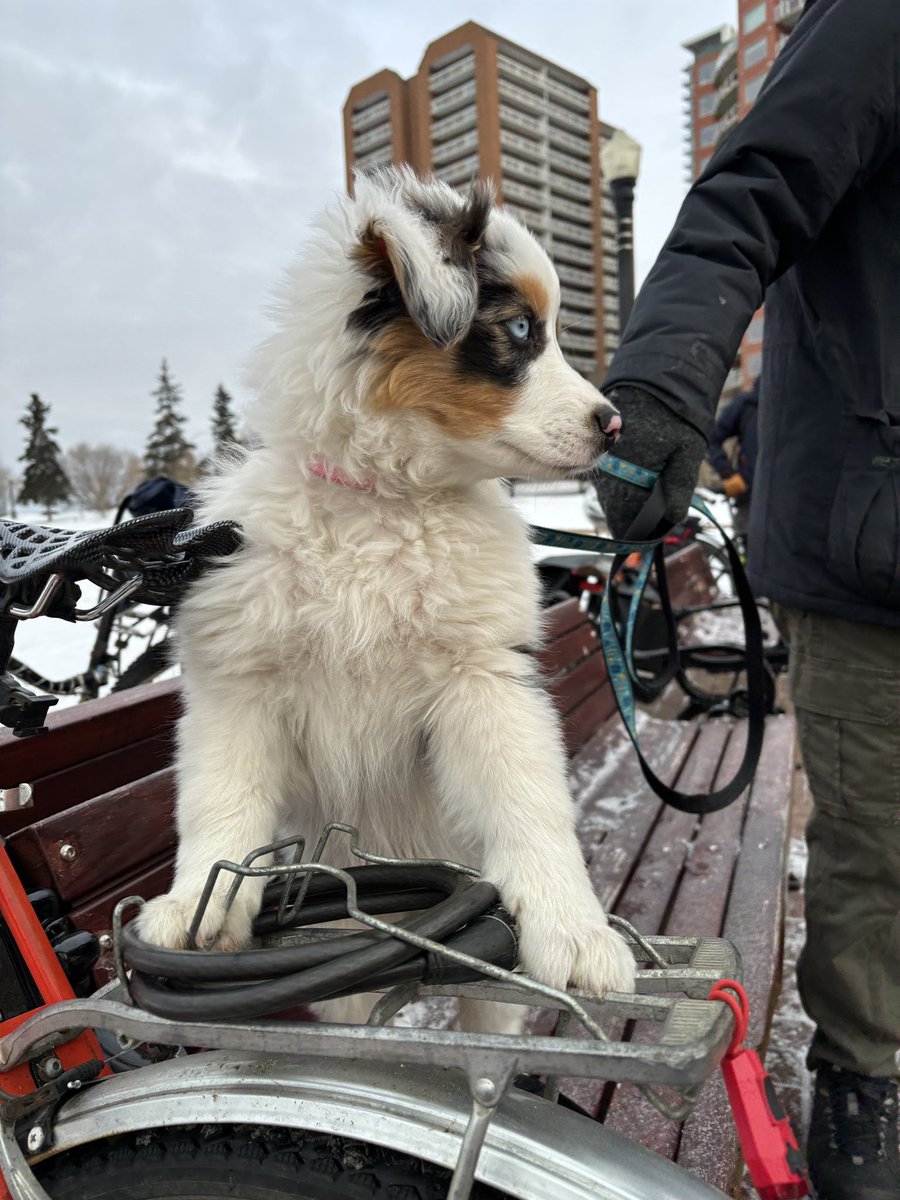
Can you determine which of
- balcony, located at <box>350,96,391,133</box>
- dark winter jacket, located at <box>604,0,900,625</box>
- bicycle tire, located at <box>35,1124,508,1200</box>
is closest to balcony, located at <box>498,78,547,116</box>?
balcony, located at <box>350,96,391,133</box>

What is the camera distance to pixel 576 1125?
100cm

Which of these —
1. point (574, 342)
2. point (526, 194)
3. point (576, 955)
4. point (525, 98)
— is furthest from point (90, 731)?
point (525, 98)

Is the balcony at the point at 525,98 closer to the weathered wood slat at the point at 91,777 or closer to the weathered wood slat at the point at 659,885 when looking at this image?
the weathered wood slat at the point at 659,885

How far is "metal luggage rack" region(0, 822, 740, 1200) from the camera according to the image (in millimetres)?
831

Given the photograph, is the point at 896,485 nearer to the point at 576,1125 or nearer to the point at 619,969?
the point at 619,969

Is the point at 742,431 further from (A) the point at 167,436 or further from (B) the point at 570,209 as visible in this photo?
(B) the point at 570,209

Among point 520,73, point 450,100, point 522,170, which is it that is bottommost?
point 522,170

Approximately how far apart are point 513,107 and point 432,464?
94.3 m

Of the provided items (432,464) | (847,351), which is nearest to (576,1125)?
(432,464)

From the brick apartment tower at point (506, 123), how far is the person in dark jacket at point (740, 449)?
67.0 metres

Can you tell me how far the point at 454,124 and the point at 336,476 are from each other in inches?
3697

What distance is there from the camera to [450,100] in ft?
269

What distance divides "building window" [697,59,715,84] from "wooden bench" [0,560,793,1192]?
73.9 meters

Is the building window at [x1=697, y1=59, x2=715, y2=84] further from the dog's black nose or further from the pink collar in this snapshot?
the pink collar
